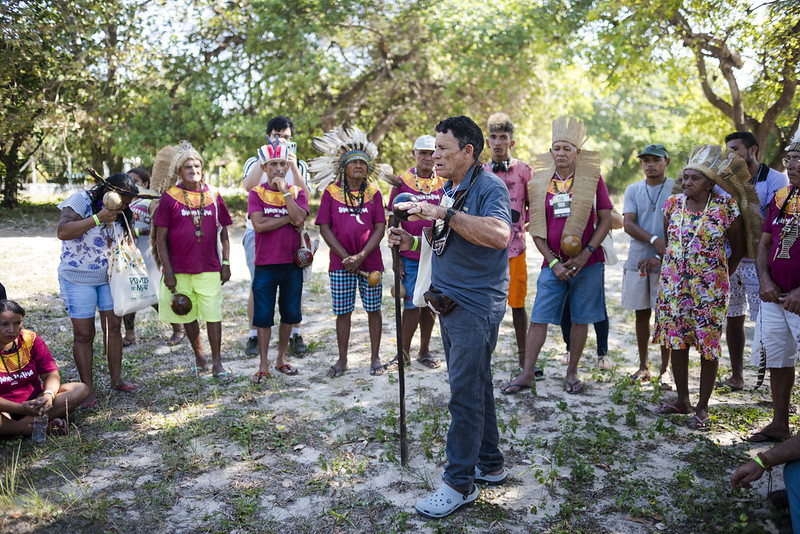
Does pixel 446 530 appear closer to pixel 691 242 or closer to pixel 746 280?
pixel 691 242

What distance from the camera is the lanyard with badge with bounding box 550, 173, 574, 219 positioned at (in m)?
4.99

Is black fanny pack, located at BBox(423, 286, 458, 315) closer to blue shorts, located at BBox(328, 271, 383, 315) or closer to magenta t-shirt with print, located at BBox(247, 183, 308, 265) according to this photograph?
blue shorts, located at BBox(328, 271, 383, 315)

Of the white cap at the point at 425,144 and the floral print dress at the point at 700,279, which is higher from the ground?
the white cap at the point at 425,144

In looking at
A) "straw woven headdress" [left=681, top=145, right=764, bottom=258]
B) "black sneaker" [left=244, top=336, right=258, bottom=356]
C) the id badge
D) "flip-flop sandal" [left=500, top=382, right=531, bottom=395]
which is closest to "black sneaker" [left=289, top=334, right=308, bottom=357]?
"black sneaker" [left=244, top=336, right=258, bottom=356]

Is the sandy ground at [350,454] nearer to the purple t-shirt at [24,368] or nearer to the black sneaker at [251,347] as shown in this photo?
the black sneaker at [251,347]

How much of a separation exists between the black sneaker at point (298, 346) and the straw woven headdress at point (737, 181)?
13.2ft

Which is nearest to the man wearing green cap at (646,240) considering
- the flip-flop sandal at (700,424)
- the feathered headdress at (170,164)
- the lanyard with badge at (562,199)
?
the lanyard with badge at (562,199)

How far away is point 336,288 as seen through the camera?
550cm

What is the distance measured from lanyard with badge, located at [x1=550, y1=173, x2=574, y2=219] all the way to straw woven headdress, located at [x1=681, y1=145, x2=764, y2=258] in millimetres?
954

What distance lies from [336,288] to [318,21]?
36.5 feet

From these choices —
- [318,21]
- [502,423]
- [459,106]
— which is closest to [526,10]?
[459,106]

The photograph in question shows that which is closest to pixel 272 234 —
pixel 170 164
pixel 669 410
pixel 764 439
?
pixel 170 164

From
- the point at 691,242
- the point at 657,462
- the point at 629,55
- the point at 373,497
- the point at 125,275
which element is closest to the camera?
the point at 373,497

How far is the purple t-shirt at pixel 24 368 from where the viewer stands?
4.05 m
